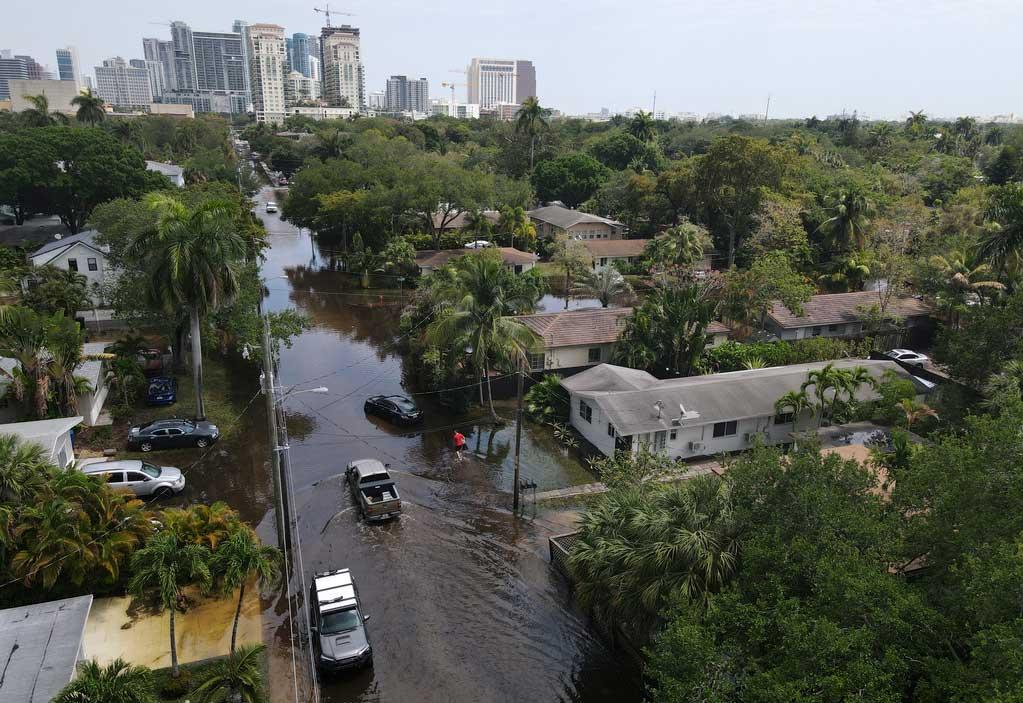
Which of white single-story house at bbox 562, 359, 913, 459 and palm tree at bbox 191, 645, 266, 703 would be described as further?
white single-story house at bbox 562, 359, 913, 459

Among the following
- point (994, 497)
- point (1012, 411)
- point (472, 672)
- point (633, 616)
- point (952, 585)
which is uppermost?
point (1012, 411)

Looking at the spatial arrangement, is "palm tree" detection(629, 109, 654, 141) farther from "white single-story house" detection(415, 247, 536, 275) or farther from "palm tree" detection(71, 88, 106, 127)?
"palm tree" detection(71, 88, 106, 127)

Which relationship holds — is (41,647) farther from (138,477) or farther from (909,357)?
(909,357)

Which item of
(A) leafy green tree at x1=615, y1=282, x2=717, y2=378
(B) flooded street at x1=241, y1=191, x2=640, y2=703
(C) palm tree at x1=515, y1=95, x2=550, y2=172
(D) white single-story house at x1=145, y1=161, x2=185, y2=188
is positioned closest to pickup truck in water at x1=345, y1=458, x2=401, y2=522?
(B) flooded street at x1=241, y1=191, x2=640, y2=703

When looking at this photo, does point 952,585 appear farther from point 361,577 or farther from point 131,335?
point 131,335

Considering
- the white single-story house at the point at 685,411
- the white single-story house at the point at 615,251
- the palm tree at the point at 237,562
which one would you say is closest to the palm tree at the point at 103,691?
the palm tree at the point at 237,562

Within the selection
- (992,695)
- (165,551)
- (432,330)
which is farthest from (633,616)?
(432,330)
